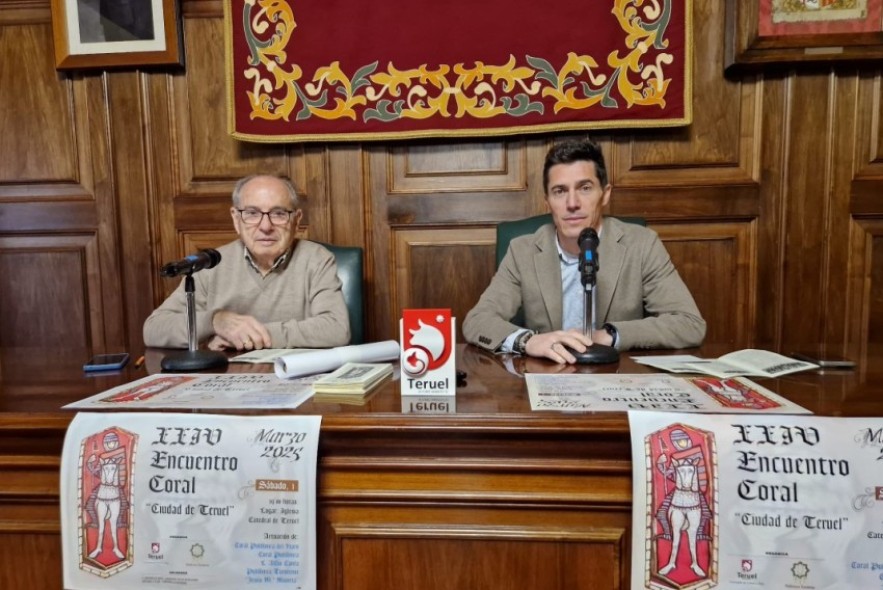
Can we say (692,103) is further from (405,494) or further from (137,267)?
(137,267)

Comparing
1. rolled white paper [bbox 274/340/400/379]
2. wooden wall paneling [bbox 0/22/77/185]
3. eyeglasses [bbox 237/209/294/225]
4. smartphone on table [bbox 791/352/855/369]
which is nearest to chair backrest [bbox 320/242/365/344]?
eyeglasses [bbox 237/209/294/225]

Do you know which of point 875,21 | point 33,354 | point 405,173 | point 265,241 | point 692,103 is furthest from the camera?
point 405,173

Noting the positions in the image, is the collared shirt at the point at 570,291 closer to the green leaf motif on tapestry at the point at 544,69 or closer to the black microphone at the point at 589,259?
the black microphone at the point at 589,259

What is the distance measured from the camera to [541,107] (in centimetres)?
217

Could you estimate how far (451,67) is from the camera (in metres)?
2.19

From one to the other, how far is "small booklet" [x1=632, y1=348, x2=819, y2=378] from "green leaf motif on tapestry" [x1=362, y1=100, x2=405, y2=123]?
1.38 metres

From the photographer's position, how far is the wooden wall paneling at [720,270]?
2.24 metres

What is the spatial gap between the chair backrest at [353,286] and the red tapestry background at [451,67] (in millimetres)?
604

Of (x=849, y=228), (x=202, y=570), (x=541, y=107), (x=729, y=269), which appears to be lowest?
(x=202, y=570)

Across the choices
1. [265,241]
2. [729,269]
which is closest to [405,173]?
[265,241]

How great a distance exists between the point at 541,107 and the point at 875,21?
Answer: 3.83 ft

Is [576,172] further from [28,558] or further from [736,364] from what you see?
[28,558]

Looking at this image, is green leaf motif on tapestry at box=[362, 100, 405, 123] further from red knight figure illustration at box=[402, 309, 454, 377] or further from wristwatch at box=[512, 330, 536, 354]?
red knight figure illustration at box=[402, 309, 454, 377]

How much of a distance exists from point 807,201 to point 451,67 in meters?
1.42
